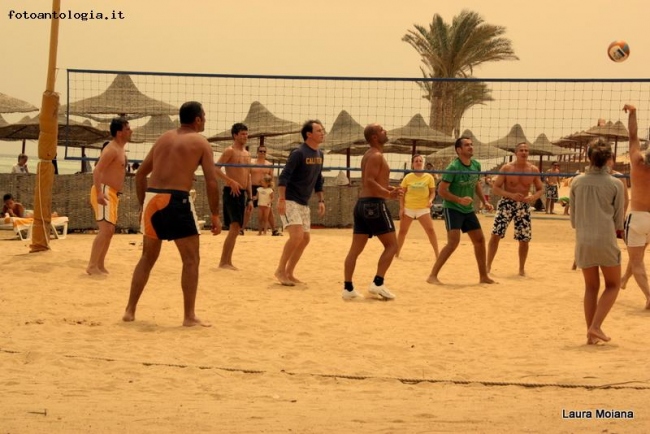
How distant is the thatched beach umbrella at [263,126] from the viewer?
970 inches

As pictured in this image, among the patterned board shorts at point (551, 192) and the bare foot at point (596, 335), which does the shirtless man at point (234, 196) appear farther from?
the patterned board shorts at point (551, 192)

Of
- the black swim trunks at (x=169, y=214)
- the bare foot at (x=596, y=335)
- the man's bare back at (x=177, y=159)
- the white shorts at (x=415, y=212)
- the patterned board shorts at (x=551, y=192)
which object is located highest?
the man's bare back at (x=177, y=159)

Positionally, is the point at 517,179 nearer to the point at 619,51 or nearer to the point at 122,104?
the point at 619,51

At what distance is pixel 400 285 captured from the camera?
9.99 metres

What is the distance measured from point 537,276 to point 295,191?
3.01 metres

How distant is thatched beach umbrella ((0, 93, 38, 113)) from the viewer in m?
20.7

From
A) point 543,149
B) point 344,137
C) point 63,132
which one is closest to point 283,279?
point 63,132

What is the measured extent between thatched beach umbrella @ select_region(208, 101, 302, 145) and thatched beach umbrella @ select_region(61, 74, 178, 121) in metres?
2.47

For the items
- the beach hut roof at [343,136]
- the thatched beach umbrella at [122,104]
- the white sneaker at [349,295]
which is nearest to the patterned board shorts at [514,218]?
the white sneaker at [349,295]

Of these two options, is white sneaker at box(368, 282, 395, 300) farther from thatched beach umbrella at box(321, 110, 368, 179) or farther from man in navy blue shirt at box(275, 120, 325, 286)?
thatched beach umbrella at box(321, 110, 368, 179)

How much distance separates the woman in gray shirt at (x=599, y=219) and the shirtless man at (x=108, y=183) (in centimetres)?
455

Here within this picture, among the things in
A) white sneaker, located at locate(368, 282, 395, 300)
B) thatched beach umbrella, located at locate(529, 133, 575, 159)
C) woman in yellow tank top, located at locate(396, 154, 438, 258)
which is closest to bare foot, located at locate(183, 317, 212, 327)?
white sneaker, located at locate(368, 282, 395, 300)

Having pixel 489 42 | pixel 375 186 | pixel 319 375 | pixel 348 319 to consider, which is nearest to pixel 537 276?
pixel 375 186

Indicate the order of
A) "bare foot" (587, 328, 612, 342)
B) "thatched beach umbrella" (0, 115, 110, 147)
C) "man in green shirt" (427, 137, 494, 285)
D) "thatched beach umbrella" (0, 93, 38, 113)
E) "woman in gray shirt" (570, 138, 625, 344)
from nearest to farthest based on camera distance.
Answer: "woman in gray shirt" (570, 138, 625, 344) < "bare foot" (587, 328, 612, 342) < "man in green shirt" (427, 137, 494, 285) < "thatched beach umbrella" (0, 93, 38, 113) < "thatched beach umbrella" (0, 115, 110, 147)
